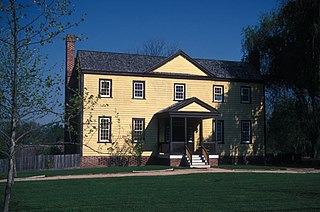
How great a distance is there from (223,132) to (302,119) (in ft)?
30.2

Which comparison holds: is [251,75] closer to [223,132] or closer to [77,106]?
[223,132]

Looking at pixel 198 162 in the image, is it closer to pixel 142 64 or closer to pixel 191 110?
pixel 191 110

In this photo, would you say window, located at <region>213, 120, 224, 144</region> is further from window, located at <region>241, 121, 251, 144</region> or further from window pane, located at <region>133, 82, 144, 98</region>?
window pane, located at <region>133, 82, 144, 98</region>

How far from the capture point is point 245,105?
33.9 metres

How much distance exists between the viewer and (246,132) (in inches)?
1331

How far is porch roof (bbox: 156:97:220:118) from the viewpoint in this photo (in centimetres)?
2923

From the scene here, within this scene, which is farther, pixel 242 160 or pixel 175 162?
pixel 242 160

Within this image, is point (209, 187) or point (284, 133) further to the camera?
point (284, 133)

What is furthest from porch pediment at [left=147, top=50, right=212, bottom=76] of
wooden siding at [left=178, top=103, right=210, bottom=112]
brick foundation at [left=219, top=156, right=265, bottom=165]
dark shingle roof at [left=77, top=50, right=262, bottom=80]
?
brick foundation at [left=219, top=156, right=265, bottom=165]

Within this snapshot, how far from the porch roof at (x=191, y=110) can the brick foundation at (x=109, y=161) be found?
3752 mm

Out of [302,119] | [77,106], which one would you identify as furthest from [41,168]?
[302,119]

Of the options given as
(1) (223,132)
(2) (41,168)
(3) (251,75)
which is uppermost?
(3) (251,75)

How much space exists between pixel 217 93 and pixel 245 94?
258cm

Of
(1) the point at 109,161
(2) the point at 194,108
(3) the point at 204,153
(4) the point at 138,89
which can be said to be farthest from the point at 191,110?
(1) the point at 109,161
